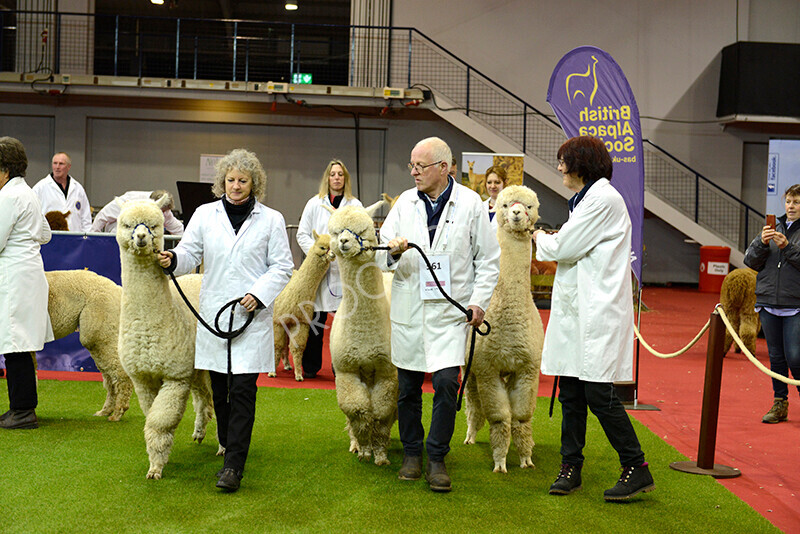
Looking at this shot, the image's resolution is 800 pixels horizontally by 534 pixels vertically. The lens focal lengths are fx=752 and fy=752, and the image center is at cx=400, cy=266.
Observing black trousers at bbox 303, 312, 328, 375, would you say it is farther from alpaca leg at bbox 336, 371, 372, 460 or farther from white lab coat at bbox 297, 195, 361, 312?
alpaca leg at bbox 336, 371, 372, 460

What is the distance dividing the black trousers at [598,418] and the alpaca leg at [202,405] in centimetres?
212

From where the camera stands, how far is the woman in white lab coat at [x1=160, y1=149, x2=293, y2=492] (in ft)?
12.4

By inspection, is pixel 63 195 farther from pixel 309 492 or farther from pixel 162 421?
pixel 309 492

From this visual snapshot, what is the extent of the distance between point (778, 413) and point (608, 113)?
8.48 feet

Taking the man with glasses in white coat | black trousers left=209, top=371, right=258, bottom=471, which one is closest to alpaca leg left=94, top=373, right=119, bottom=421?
black trousers left=209, top=371, right=258, bottom=471

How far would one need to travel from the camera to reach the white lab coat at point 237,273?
149 inches

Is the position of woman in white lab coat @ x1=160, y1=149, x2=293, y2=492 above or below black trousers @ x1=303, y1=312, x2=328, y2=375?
above

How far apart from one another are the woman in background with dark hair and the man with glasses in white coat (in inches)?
14.8

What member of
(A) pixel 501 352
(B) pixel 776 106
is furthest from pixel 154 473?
(B) pixel 776 106

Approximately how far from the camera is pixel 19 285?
466 centimetres

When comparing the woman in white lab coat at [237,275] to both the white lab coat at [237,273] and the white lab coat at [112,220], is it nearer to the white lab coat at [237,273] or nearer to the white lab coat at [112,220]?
the white lab coat at [237,273]

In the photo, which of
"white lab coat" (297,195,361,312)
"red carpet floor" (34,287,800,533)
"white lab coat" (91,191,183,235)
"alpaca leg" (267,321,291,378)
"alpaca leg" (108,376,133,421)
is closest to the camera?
"red carpet floor" (34,287,800,533)

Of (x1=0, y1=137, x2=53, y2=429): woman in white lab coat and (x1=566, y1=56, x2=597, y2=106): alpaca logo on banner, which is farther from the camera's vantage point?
(x1=566, y1=56, x2=597, y2=106): alpaca logo on banner

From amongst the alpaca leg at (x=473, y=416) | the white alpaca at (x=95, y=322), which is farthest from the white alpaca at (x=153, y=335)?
the alpaca leg at (x=473, y=416)
